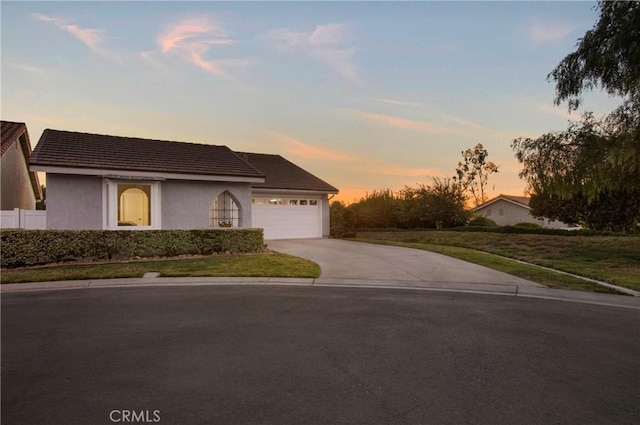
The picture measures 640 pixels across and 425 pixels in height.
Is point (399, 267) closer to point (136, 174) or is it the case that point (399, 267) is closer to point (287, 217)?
point (136, 174)

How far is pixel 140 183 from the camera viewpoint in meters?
15.9

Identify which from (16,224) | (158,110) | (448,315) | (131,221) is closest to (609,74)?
(448,315)

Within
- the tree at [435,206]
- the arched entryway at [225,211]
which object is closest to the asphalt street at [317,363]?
the arched entryway at [225,211]

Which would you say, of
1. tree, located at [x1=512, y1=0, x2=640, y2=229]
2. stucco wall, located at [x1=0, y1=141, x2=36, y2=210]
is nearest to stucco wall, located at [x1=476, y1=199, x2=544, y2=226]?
tree, located at [x1=512, y1=0, x2=640, y2=229]

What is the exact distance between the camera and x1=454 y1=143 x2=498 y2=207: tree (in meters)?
→ 44.5

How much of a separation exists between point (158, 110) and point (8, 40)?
18.9ft

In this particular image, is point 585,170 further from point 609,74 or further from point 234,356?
point 234,356

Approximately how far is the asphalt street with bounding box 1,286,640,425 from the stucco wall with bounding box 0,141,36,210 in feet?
42.5

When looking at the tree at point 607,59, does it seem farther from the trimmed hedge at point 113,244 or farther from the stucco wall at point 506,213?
the stucco wall at point 506,213

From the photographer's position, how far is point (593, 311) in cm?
752

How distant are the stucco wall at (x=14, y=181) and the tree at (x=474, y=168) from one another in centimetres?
3902

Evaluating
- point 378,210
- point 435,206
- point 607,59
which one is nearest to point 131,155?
point 607,59

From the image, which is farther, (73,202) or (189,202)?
(189,202)

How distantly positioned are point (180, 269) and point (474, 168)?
41.1 meters
